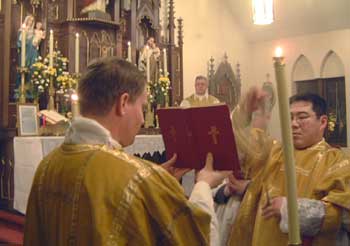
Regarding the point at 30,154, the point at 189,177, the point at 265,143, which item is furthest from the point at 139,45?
the point at 265,143

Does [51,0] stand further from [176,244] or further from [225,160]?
[176,244]

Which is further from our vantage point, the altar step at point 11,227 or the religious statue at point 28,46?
the religious statue at point 28,46

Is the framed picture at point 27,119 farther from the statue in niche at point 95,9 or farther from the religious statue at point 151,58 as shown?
the religious statue at point 151,58

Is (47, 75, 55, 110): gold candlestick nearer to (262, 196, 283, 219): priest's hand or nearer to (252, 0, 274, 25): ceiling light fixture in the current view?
(252, 0, 274, 25): ceiling light fixture

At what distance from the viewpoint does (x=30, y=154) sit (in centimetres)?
478

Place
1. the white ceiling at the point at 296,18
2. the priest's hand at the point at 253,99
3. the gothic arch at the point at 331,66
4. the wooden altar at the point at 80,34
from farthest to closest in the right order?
the gothic arch at the point at 331,66 → the white ceiling at the point at 296,18 → the wooden altar at the point at 80,34 → the priest's hand at the point at 253,99

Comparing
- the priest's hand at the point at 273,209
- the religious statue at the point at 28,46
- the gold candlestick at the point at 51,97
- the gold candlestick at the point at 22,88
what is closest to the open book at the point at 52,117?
the gold candlestick at the point at 22,88

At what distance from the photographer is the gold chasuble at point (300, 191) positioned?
228cm

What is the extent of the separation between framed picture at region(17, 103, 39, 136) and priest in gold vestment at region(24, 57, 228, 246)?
3.62m

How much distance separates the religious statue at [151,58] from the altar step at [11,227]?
3.17 m

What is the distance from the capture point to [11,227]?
465 centimetres

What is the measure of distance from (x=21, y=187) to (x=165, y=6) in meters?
5.69

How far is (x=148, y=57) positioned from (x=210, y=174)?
5.61 metres

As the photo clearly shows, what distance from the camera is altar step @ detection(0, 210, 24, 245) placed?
4.07m
